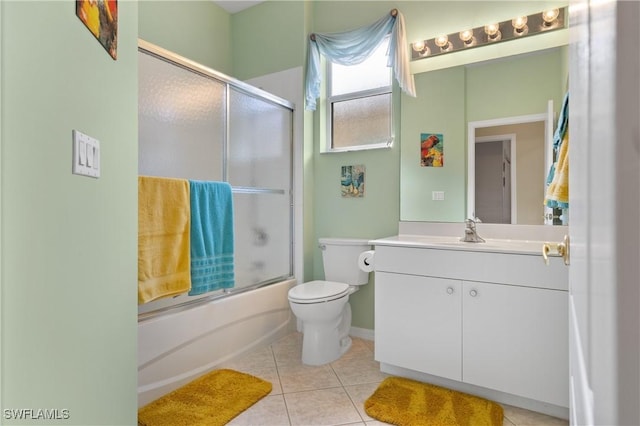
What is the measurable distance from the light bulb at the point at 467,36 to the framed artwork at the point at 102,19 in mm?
1964

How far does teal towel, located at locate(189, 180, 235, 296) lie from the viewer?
190cm

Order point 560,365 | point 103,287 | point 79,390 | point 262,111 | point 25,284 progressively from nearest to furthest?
point 25,284
point 79,390
point 103,287
point 560,365
point 262,111

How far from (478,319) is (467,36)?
1.72m

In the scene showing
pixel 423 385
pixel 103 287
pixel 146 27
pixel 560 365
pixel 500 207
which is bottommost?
pixel 423 385

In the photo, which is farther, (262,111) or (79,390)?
(262,111)

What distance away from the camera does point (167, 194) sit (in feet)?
5.70

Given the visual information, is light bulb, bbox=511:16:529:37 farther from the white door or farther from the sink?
the white door

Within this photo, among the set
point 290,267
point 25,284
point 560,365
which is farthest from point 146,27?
point 560,365

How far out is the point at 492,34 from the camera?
2082mm

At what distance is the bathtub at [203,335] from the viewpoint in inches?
68.0

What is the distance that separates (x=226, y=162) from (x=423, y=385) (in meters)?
1.82

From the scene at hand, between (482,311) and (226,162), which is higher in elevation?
(226,162)
